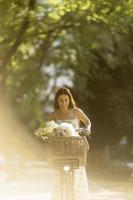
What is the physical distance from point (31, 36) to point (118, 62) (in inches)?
264

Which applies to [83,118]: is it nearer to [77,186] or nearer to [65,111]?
[65,111]

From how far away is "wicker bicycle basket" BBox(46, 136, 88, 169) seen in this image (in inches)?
366

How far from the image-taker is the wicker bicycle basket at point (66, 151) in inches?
366

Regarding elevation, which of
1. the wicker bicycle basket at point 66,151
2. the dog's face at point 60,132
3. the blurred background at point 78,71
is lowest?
the wicker bicycle basket at point 66,151

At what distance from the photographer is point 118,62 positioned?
34219 mm

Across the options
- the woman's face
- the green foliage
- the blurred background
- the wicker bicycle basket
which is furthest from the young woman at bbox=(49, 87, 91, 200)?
the green foliage

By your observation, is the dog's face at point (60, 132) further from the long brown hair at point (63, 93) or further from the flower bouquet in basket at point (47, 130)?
the long brown hair at point (63, 93)

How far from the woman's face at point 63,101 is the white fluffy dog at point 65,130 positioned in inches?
11.2

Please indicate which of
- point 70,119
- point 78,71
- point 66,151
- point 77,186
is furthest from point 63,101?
point 78,71

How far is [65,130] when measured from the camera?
374 inches

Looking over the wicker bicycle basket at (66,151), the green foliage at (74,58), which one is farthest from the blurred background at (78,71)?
the wicker bicycle basket at (66,151)

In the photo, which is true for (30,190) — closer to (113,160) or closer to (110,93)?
→ (110,93)

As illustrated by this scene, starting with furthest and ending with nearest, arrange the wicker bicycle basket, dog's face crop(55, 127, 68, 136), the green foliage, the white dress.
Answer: the green foliage, the white dress, dog's face crop(55, 127, 68, 136), the wicker bicycle basket

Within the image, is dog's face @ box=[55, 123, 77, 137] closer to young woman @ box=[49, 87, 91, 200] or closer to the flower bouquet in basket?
the flower bouquet in basket
